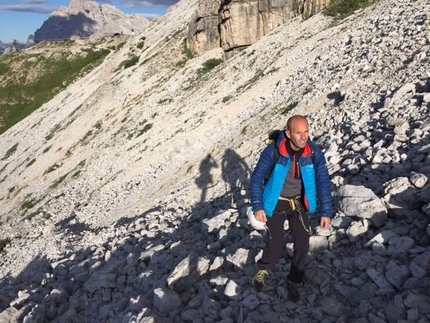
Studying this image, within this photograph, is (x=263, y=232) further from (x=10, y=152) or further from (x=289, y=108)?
(x=10, y=152)

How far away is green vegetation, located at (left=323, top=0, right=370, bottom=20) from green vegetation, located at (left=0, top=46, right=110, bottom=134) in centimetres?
6999

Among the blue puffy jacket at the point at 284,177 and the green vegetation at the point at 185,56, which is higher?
the blue puffy jacket at the point at 284,177

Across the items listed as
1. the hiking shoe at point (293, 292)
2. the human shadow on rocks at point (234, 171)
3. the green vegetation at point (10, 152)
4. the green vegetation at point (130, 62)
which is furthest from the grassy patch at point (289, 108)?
the green vegetation at point (10, 152)

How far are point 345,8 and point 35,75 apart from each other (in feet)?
306

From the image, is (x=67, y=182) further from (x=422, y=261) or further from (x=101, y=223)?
(x=422, y=261)

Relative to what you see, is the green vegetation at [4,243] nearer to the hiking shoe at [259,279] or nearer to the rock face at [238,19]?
the hiking shoe at [259,279]

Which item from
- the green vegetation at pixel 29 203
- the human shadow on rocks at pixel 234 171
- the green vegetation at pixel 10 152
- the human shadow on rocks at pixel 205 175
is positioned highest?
the human shadow on rocks at pixel 234 171

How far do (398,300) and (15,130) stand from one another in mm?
70846

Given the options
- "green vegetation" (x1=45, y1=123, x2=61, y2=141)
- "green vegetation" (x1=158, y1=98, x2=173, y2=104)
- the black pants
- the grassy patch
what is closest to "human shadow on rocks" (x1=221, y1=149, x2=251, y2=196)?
the grassy patch

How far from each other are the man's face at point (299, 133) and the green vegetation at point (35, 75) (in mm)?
88977

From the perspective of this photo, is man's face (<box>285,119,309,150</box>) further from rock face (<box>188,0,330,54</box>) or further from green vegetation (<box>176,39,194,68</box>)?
green vegetation (<box>176,39,194,68</box>)

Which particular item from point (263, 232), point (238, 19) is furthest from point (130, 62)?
point (263, 232)

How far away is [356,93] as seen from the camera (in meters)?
15.9

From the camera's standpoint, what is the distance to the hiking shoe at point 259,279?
7.14 meters
